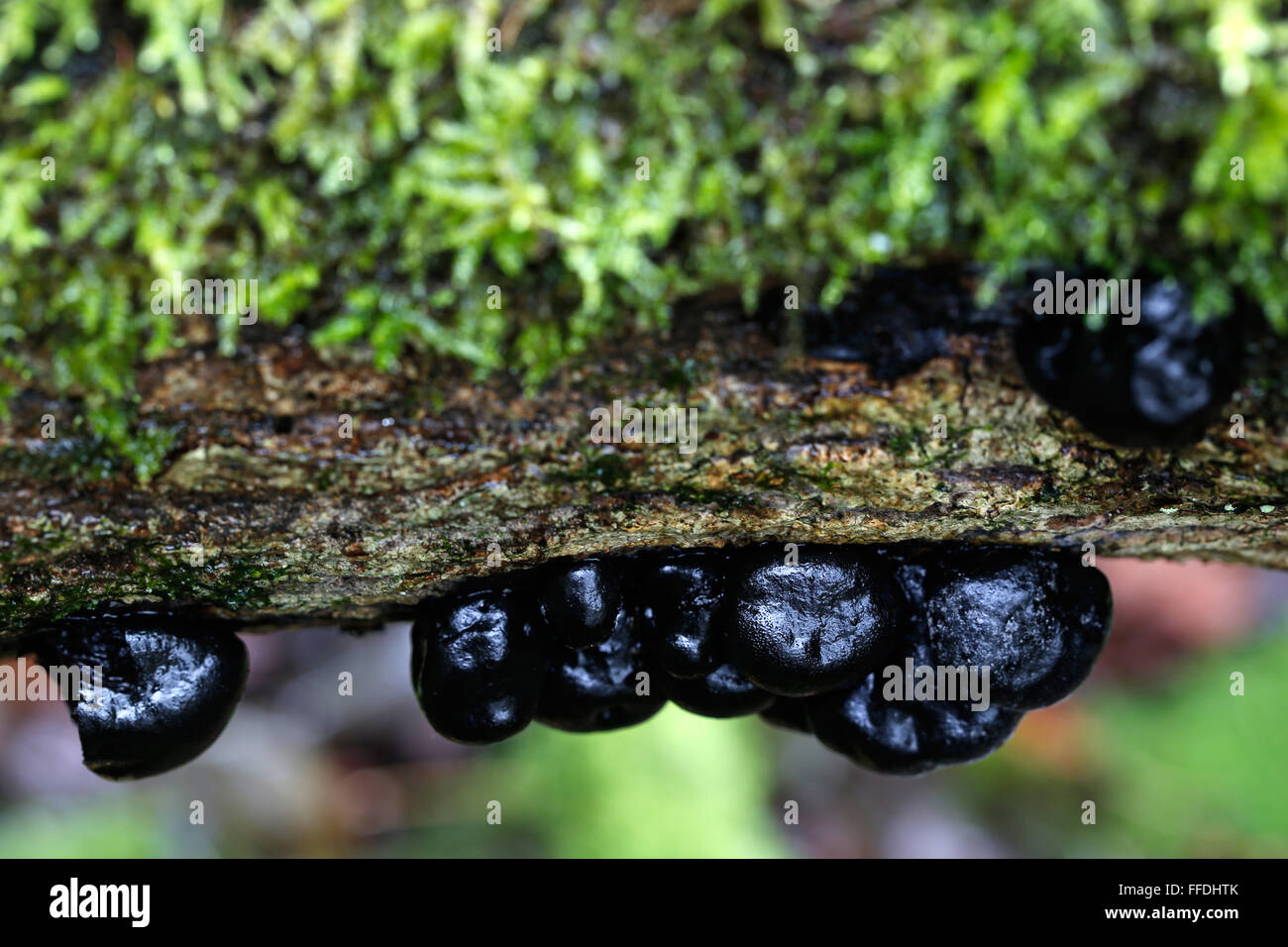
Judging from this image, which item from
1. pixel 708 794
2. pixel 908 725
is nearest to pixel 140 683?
pixel 908 725

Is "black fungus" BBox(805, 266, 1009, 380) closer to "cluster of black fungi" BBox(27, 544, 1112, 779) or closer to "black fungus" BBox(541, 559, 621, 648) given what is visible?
"cluster of black fungi" BBox(27, 544, 1112, 779)

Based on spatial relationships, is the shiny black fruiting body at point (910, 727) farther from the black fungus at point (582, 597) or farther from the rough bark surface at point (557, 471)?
the black fungus at point (582, 597)

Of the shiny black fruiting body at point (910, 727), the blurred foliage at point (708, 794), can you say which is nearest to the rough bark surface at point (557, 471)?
the shiny black fruiting body at point (910, 727)

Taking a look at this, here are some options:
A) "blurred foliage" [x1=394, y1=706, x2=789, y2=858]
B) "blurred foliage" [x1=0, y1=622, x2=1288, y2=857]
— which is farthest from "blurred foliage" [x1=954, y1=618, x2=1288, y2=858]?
"blurred foliage" [x1=394, y1=706, x2=789, y2=858]

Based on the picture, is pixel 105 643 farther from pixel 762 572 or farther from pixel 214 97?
pixel 762 572

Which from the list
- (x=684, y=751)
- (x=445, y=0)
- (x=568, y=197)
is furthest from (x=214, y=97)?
(x=684, y=751)

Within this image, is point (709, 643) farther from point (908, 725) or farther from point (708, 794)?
point (708, 794)
